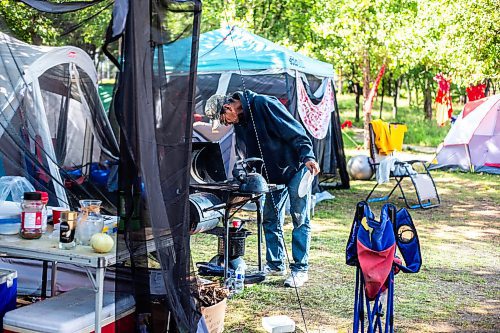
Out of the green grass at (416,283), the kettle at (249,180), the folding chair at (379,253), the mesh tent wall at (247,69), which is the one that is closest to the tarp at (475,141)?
the green grass at (416,283)

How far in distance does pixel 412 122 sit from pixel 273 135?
17979mm

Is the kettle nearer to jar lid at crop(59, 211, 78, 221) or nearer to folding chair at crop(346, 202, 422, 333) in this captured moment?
folding chair at crop(346, 202, 422, 333)

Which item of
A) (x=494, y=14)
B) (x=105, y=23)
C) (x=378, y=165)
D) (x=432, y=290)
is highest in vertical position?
(x=494, y=14)

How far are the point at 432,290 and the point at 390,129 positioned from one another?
4.50 metres

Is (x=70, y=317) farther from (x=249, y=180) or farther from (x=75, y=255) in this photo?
(x=249, y=180)

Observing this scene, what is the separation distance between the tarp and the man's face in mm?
8113

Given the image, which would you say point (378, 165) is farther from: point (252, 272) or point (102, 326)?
point (102, 326)

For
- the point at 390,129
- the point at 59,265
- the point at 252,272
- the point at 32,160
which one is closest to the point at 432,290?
the point at 252,272

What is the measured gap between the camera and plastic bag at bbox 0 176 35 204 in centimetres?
409

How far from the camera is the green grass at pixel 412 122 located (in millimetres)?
17750

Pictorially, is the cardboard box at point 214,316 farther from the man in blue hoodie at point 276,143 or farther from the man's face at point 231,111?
the man's face at point 231,111

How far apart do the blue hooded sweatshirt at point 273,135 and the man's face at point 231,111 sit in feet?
0.13

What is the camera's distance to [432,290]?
509cm

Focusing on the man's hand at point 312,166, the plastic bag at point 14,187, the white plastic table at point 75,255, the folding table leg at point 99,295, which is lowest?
the folding table leg at point 99,295
